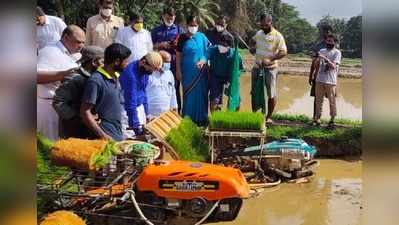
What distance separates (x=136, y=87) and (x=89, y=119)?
3.58ft

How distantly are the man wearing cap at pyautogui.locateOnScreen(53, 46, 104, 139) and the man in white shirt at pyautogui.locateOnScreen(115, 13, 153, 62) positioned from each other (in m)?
1.16

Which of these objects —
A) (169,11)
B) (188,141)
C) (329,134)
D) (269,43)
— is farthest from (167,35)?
(329,134)

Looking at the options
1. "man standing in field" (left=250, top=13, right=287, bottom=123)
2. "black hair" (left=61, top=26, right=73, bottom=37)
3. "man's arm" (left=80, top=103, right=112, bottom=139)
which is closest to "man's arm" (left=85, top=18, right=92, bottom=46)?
"black hair" (left=61, top=26, right=73, bottom=37)

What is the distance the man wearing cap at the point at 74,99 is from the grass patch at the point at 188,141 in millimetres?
919

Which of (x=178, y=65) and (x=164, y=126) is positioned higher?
(x=178, y=65)

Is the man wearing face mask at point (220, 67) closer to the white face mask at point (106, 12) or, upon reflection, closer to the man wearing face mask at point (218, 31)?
the man wearing face mask at point (218, 31)

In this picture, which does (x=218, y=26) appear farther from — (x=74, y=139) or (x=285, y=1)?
(x=74, y=139)

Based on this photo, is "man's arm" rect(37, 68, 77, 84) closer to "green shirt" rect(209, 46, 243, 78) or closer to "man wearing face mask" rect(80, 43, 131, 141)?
"man wearing face mask" rect(80, 43, 131, 141)

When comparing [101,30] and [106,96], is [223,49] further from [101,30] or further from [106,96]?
[106,96]

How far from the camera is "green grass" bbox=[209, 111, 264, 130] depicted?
6.22 meters

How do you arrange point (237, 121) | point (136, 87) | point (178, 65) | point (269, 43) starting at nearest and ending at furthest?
point (136, 87) → point (237, 121) → point (269, 43) → point (178, 65)

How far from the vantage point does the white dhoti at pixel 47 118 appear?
5.09 meters

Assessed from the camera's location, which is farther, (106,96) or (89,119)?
(106,96)

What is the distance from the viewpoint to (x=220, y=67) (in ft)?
22.8
